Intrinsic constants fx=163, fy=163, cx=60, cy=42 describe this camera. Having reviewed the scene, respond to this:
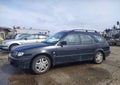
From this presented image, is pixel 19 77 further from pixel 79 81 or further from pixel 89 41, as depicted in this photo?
pixel 89 41

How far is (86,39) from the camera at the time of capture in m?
7.68

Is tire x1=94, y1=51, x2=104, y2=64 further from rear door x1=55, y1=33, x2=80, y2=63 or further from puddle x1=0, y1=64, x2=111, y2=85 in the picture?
puddle x1=0, y1=64, x2=111, y2=85

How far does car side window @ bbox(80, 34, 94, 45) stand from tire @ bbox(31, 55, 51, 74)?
1.99m

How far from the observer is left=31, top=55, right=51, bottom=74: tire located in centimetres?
604

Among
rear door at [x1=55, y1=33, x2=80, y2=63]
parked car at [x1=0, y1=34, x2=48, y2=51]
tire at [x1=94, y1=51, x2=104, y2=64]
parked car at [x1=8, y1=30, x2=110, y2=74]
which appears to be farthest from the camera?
parked car at [x1=0, y1=34, x2=48, y2=51]

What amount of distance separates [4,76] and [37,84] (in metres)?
1.55

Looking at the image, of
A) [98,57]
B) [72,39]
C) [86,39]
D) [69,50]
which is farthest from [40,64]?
[98,57]

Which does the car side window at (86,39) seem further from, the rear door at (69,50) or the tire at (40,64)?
the tire at (40,64)

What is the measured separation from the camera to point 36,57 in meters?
6.09

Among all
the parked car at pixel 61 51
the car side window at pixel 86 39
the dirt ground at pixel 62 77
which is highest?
the car side window at pixel 86 39

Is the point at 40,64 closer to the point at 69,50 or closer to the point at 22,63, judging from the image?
the point at 22,63

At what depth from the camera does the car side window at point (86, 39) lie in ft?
24.6

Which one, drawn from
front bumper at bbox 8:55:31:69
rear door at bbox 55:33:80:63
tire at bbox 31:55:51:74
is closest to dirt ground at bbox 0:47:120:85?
tire at bbox 31:55:51:74

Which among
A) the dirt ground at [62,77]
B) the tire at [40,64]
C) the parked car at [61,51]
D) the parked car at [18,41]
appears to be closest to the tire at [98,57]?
the parked car at [61,51]
